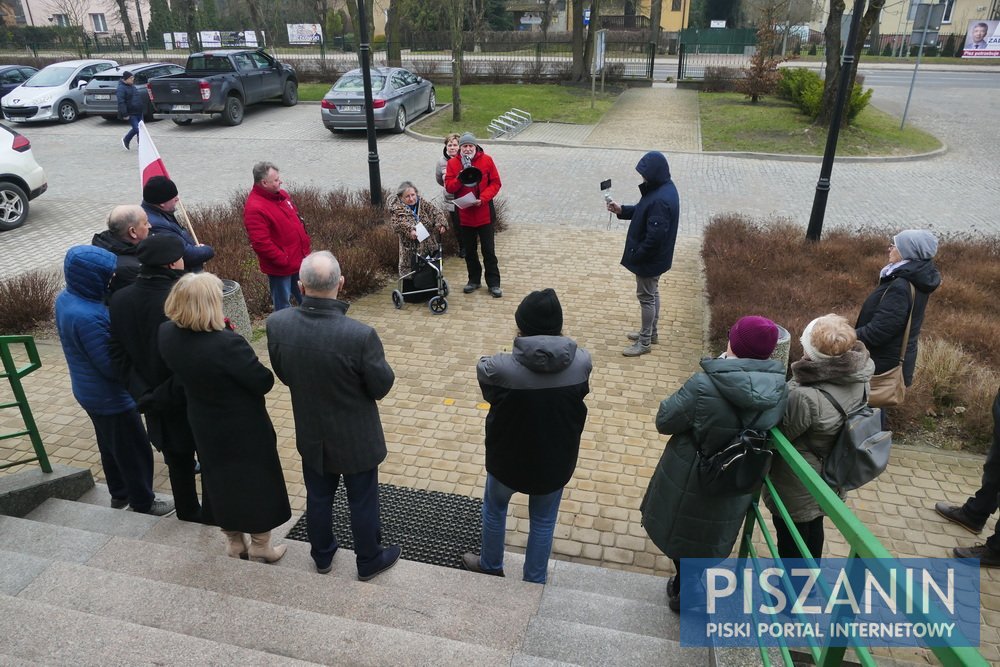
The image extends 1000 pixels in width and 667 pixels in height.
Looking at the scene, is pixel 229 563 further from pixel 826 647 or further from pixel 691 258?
pixel 691 258

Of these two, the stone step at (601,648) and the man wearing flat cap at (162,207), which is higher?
the man wearing flat cap at (162,207)

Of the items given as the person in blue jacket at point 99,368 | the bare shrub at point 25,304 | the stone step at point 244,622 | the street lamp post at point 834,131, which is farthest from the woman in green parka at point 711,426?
the bare shrub at point 25,304

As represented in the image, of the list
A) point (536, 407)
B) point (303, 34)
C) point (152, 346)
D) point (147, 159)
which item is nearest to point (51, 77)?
point (147, 159)

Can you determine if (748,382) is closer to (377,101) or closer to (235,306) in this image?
(235,306)

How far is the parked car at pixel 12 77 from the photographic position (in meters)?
21.8

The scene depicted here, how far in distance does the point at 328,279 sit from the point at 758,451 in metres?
2.12

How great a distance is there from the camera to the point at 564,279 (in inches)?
355

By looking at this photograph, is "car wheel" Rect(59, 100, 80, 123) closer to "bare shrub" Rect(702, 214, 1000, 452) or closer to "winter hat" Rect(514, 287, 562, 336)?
"bare shrub" Rect(702, 214, 1000, 452)

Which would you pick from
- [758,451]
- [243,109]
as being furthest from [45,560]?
[243,109]

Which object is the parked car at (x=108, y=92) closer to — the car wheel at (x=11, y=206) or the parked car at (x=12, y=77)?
the parked car at (x=12, y=77)

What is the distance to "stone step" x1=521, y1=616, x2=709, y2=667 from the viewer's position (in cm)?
288

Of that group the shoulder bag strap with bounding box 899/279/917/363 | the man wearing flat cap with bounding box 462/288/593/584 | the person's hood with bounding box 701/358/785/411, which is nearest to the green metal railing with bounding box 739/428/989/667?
the person's hood with bounding box 701/358/785/411

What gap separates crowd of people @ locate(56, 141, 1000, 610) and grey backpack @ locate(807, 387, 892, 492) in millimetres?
45

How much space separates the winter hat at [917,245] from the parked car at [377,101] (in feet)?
48.4
